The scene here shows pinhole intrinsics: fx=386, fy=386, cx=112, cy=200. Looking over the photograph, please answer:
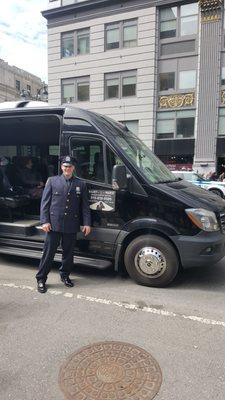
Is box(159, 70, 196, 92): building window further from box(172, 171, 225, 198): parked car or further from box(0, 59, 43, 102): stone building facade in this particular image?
box(0, 59, 43, 102): stone building facade

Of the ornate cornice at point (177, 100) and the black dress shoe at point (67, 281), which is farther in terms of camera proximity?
the ornate cornice at point (177, 100)

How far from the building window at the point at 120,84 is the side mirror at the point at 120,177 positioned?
23.7 m

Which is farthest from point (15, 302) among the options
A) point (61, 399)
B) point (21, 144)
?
point (21, 144)

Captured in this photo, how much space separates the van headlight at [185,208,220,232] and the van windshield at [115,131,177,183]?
0.73 m

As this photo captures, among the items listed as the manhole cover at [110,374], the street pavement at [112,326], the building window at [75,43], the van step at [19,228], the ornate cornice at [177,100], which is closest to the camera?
the manhole cover at [110,374]

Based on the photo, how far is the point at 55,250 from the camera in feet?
17.7

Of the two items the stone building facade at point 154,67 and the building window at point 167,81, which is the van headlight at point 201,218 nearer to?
the stone building facade at point 154,67

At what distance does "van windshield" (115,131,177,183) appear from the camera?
559 cm

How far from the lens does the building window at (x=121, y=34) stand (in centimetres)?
2738

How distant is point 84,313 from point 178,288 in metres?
1.55

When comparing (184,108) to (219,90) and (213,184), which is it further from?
(213,184)

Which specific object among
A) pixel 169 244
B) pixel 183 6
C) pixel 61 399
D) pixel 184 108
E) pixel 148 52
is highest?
pixel 183 6

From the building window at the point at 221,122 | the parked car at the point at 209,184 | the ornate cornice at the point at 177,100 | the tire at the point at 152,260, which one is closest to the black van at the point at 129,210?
the tire at the point at 152,260

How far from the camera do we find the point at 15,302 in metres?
4.82
